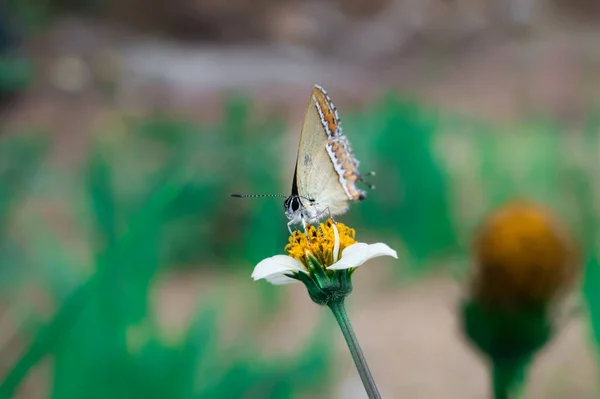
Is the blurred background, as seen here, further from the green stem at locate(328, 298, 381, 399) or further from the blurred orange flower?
the green stem at locate(328, 298, 381, 399)

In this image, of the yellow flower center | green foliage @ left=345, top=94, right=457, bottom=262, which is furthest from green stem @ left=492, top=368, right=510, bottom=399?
green foliage @ left=345, top=94, right=457, bottom=262

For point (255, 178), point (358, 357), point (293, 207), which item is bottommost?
point (358, 357)

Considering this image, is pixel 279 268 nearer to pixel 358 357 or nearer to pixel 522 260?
pixel 358 357

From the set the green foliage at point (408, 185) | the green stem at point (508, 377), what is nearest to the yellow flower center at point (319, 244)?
the green stem at point (508, 377)

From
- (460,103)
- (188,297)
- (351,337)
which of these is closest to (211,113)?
(460,103)

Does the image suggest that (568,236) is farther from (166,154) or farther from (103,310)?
(166,154)

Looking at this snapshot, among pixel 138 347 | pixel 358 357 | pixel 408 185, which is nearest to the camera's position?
pixel 358 357

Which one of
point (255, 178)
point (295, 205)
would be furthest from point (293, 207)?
point (255, 178)

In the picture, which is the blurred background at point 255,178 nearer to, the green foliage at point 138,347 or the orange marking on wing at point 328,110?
the green foliage at point 138,347
